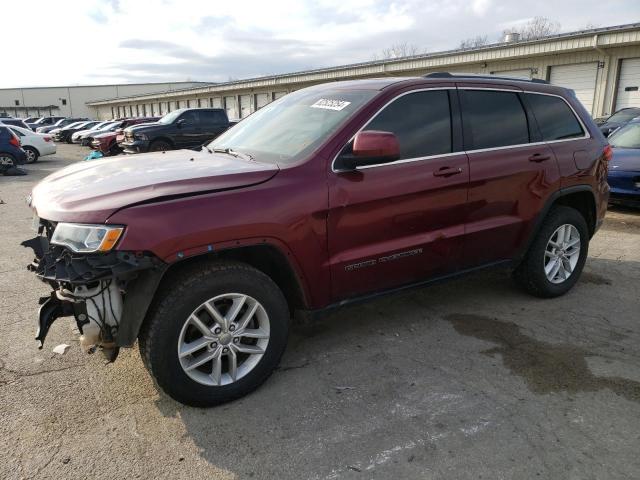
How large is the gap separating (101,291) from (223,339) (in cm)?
72

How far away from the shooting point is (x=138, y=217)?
2.55 meters

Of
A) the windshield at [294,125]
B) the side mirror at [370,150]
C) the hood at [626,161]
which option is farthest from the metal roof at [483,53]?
the side mirror at [370,150]

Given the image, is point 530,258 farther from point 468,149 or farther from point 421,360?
point 421,360

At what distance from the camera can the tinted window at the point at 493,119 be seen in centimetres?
386

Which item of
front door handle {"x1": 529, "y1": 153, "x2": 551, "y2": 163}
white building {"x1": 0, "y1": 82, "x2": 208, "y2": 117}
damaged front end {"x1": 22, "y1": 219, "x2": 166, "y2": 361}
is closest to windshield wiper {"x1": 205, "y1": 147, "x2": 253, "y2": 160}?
damaged front end {"x1": 22, "y1": 219, "x2": 166, "y2": 361}

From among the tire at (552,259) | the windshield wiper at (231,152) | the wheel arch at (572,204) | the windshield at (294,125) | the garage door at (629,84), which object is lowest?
the tire at (552,259)

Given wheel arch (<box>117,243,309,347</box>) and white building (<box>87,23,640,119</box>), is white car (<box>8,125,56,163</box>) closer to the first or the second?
white building (<box>87,23,640,119</box>)

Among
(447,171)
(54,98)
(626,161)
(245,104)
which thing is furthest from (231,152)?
(54,98)

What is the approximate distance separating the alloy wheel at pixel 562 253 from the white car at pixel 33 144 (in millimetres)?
19761

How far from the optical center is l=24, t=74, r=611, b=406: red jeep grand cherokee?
2.66 meters

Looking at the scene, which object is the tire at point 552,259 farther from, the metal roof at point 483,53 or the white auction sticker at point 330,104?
the metal roof at point 483,53

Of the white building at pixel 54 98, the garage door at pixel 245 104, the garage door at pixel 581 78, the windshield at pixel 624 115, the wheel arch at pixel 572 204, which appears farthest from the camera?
the white building at pixel 54 98

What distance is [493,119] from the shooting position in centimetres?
402

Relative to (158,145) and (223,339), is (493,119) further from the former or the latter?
(158,145)
